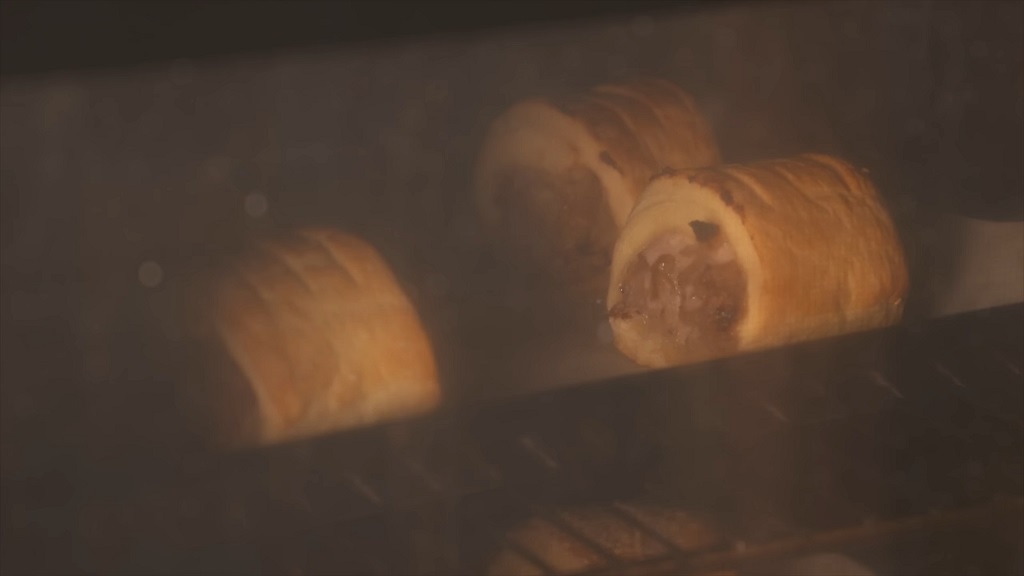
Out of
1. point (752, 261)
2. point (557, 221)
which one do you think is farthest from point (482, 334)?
point (752, 261)

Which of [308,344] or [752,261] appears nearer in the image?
[308,344]

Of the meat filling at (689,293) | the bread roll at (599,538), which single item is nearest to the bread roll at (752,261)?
the meat filling at (689,293)

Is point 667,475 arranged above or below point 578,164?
below

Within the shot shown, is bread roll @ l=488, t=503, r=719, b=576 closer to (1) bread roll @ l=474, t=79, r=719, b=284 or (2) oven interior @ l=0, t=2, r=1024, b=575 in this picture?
(2) oven interior @ l=0, t=2, r=1024, b=575

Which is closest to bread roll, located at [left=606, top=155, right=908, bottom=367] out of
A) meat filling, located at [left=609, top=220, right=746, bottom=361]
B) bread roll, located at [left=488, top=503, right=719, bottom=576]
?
meat filling, located at [left=609, top=220, right=746, bottom=361]

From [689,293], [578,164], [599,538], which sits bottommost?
[599,538]

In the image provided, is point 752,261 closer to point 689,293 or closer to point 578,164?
point 689,293

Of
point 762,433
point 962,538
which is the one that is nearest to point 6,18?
point 762,433
